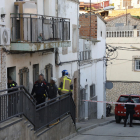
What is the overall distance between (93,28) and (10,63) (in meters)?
13.0

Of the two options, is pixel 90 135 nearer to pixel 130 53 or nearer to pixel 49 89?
pixel 49 89

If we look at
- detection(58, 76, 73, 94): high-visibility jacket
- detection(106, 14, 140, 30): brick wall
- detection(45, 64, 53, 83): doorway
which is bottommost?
detection(58, 76, 73, 94): high-visibility jacket

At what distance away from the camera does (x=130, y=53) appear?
35.4 metres

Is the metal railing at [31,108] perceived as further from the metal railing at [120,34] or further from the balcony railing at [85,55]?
the metal railing at [120,34]

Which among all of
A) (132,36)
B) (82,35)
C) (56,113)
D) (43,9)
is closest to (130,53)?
(132,36)

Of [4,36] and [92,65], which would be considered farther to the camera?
[92,65]

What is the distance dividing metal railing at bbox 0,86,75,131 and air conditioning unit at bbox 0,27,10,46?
164 centimetres

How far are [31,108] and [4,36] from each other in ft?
8.87

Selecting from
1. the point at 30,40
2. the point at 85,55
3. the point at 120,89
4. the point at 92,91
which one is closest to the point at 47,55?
the point at 30,40

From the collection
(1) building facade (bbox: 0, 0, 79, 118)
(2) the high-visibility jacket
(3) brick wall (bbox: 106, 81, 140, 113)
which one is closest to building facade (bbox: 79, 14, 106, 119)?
(1) building facade (bbox: 0, 0, 79, 118)

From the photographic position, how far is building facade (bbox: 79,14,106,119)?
69.2 feet

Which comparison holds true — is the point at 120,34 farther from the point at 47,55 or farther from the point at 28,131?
the point at 28,131

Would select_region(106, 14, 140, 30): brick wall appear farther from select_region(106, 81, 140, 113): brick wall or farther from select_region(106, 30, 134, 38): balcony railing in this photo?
select_region(106, 81, 140, 113): brick wall

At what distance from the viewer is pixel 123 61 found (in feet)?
118
